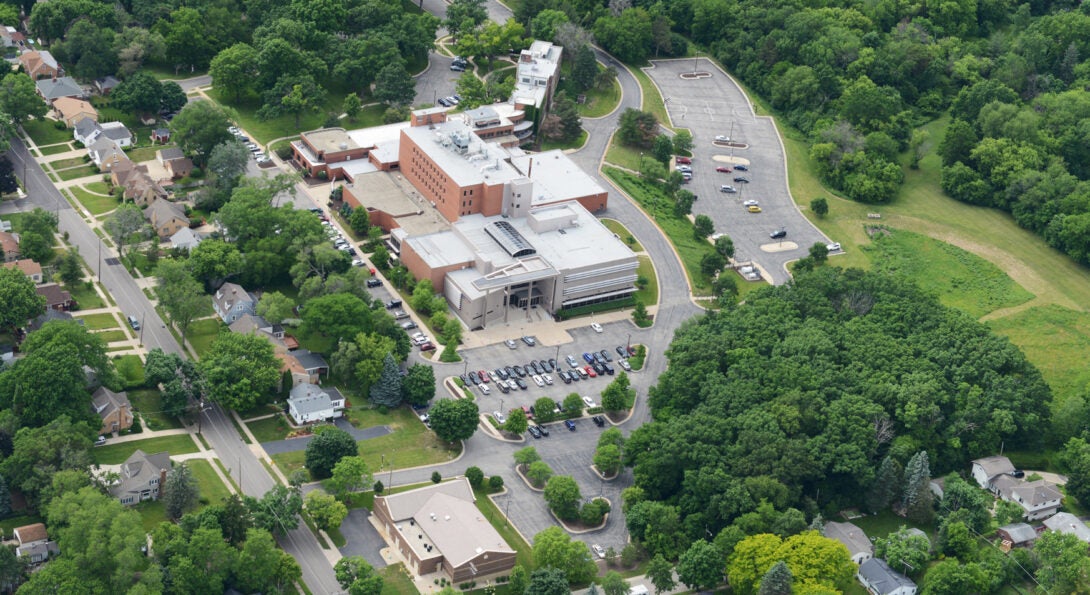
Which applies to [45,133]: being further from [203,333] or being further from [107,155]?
[203,333]

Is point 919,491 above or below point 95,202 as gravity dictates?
above

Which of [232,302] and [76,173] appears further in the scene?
[76,173]

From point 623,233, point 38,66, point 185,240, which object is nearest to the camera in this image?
point 185,240

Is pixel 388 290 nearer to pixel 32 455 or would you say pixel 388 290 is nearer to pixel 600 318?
pixel 600 318

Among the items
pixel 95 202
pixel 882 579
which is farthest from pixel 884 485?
pixel 95 202

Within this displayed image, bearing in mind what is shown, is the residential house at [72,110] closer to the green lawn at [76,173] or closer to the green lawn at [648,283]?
the green lawn at [76,173]

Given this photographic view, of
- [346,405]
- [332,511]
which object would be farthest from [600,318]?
[332,511]

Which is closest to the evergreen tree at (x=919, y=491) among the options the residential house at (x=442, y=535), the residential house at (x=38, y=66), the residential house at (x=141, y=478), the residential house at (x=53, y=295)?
the residential house at (x=442, y=535)
